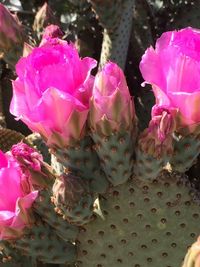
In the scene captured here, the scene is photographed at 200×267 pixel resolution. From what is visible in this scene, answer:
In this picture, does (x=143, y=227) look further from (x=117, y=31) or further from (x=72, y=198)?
(x=117, y=31)

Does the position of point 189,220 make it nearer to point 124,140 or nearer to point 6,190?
point 124,140

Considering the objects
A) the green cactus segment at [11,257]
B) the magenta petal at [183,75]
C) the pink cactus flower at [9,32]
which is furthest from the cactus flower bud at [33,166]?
the pink cactus flower at [9,32]

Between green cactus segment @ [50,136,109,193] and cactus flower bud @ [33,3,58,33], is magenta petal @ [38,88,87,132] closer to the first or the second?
green cactus segment @ [50,136,109,193]

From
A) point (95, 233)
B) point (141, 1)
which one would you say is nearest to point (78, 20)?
point (141, 1)

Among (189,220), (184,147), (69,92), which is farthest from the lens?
(189,220)

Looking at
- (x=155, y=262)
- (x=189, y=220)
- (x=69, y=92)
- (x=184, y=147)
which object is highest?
(x=69, y=92)

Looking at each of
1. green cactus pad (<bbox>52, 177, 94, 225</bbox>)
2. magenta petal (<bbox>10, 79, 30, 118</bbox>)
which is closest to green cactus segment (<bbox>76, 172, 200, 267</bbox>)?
green cactus pad (<bbox>52, 177, 94, 225</bbox>)

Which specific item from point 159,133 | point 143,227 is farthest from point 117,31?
point 159,133
